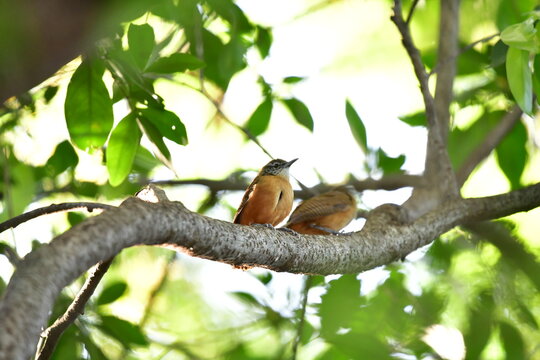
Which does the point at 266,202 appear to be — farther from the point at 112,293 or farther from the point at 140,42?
the point at 140,42

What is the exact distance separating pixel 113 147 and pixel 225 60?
3.26ft

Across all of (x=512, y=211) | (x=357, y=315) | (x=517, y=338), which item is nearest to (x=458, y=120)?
(x=512, y=211)

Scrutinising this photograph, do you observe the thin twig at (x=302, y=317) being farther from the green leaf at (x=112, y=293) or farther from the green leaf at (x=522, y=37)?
the green leaf at (x=522, y=37)

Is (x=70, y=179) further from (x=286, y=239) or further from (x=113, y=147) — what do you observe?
(x=286, y=239)

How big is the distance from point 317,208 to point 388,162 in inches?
22.0

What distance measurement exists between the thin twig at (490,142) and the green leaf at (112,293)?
2.14 meters

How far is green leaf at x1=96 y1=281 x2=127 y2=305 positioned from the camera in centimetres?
399

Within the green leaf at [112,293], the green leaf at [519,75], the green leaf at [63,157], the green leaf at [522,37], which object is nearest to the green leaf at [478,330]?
the green leaf at [519,75]

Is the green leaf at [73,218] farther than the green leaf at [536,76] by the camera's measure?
Yes

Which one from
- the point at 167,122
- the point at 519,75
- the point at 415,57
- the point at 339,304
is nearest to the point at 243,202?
the point at 339,304

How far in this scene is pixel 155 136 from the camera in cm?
294

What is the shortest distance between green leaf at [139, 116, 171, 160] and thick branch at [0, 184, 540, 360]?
0.52m

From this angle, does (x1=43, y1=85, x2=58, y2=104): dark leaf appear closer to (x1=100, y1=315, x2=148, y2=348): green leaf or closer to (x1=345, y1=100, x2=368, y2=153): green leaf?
(x1=100, y1=315, x2=148, y2=348): green leaf

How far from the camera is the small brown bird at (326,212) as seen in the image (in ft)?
15.1
